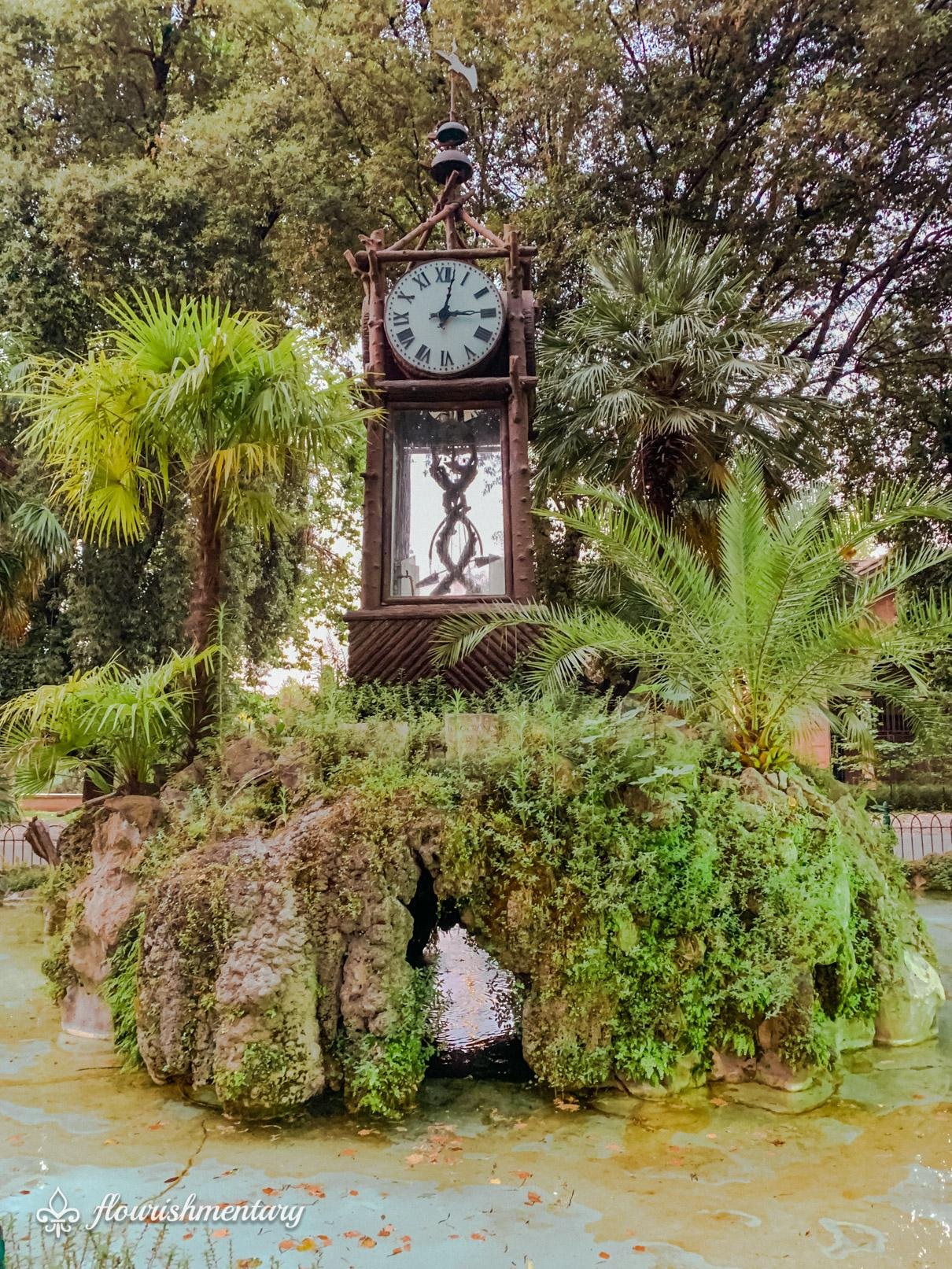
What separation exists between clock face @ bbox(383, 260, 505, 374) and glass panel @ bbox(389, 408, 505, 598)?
1.30 feet

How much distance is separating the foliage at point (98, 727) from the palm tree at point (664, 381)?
22.3ft

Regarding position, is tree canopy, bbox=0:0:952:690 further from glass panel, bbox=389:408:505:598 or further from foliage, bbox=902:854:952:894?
glass panel, bbox=389:408:505:598

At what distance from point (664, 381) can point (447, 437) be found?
18.2 ft

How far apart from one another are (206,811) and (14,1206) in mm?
2197

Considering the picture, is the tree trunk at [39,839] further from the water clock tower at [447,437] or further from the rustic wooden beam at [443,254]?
the rustic wooden beam at [443,254]

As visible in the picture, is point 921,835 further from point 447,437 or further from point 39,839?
point 39,839

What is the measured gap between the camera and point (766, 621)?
551 centimetres

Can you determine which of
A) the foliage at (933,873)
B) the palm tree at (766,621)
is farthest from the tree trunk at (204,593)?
the foliage at (933,873)

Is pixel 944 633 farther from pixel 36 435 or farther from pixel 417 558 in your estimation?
pixel 36 435

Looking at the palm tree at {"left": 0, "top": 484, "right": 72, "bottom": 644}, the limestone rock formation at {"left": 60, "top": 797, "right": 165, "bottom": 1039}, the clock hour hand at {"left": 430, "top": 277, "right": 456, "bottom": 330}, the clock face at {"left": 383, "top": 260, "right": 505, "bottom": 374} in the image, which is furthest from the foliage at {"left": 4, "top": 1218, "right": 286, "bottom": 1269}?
the palm tree at {"left": 0, "top": 484, "right": 72, "bottom": 644}

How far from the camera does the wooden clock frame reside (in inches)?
259

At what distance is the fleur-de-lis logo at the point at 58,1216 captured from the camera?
3244 mm

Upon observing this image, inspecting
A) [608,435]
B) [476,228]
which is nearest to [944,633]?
[476,228]

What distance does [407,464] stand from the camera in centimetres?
711
